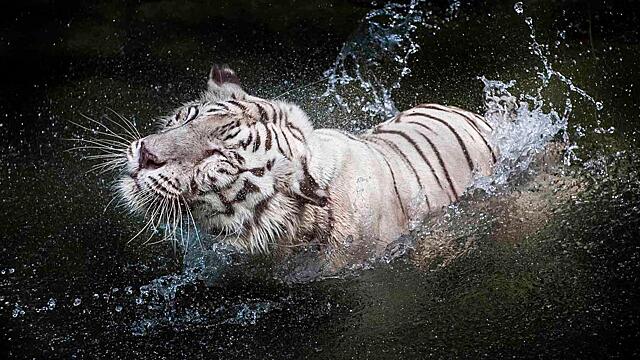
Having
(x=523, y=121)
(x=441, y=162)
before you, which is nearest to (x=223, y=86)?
(x=441, y=162)

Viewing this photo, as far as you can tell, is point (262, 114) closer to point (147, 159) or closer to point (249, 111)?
point (249, 111)

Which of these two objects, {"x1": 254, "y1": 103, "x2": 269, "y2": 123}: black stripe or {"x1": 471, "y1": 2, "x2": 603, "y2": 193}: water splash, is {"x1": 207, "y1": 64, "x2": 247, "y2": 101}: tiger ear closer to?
{"x1": 254, "y1": 103, "x2": 269, "y2": 123}: black stripe

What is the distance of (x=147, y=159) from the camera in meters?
1.83

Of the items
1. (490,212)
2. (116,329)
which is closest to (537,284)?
(490,212)

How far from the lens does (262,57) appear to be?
3.18 metres

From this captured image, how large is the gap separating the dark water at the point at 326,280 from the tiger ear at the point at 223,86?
382mm

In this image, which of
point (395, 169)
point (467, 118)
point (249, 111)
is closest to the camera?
point (249, 111)

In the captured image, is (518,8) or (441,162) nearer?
(441,162)

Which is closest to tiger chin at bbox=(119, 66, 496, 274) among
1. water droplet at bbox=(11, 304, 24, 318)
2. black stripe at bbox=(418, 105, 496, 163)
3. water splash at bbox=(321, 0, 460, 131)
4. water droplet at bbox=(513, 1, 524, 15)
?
black stripe at bbox=(418, 105, 496, 163)

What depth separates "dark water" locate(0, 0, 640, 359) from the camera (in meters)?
1.92

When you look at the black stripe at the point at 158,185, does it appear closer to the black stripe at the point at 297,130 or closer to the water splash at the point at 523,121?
the black stripe at the point at 297,130

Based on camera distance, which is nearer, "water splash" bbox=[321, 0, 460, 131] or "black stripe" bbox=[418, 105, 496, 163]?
"black stripe" bbox=[418, 105, 496, 163]

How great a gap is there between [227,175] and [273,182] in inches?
3.9

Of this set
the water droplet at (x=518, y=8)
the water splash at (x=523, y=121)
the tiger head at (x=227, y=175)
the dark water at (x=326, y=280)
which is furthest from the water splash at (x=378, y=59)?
the tiger head at (x=227, y=175)
